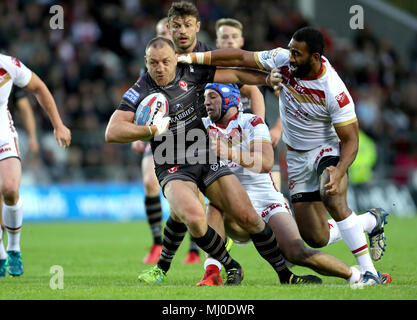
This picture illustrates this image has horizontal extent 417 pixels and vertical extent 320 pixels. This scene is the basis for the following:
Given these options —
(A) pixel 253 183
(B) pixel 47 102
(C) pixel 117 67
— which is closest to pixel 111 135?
(B) pixel 47 102

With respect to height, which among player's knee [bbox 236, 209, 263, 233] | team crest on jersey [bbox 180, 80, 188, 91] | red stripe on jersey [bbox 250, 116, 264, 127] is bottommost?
player's knee [bbox 236, 209, 263, 233]

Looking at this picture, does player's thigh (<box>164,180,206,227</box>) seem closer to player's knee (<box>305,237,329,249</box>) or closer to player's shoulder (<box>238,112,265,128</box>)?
player's shoulder (<box>238,112,265,128</box>)

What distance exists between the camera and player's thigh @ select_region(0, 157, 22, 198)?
25.8 ft

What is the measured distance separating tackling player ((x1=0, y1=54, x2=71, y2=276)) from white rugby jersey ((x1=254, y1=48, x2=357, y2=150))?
2.32 meters

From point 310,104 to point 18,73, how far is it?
308 centimetres

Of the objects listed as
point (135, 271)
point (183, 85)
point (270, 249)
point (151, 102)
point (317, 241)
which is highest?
point (183, 85)

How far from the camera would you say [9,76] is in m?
7.97

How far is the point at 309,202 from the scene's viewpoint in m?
7.58

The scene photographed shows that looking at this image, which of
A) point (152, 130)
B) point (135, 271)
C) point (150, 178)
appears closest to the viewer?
point (152, 130)

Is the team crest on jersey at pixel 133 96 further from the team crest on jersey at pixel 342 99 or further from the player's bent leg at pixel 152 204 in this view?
the player's bent leg at pixel 152 204

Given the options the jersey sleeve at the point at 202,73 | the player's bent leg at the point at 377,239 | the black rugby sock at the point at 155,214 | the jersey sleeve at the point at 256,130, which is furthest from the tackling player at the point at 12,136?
the player's bent leg at the point at 377,239

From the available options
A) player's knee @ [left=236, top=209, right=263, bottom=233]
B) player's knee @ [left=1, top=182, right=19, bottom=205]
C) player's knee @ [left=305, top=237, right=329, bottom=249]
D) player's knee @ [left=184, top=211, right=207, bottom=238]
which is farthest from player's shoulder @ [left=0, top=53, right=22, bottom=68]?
player's knee @ [left=305, top=237, right=329, bottom=249]

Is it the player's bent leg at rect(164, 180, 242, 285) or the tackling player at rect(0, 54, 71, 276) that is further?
the tackling player at rect(0, 54, 71, 276)

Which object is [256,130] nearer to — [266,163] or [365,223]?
[266,163]
